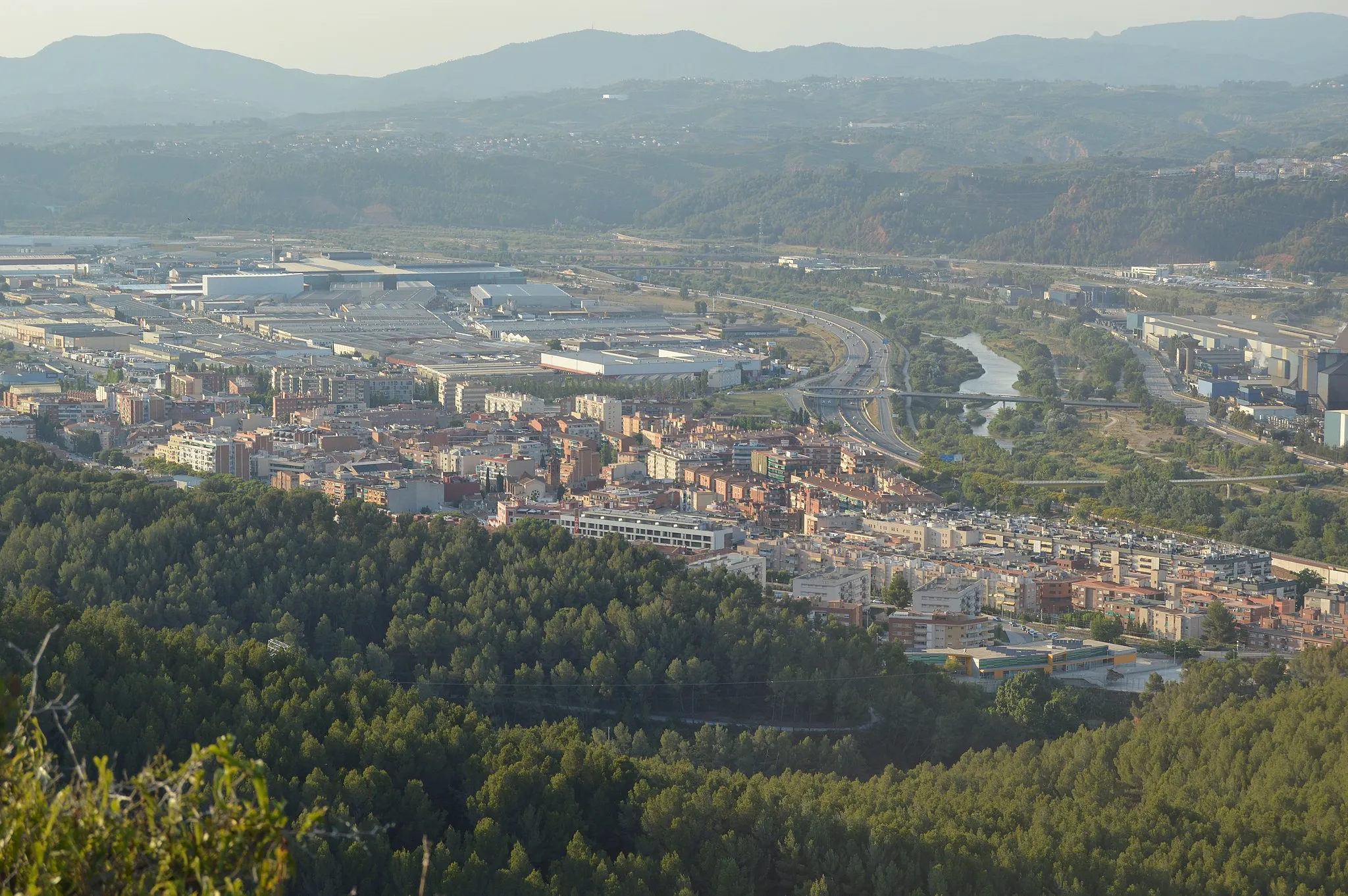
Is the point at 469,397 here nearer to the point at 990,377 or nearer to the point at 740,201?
the point at 990,377

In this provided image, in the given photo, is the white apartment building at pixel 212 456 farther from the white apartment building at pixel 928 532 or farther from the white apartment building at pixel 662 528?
the white apartment building at pixel 928 532

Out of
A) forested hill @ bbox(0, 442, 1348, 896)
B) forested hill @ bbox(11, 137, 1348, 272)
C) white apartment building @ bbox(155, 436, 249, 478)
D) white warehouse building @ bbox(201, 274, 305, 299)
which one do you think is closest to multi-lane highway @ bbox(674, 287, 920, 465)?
white apartment building @ bbox(155, 436, 249, 478)

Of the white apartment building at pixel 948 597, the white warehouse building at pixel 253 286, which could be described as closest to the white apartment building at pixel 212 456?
the white apartment building at pixel 948 597

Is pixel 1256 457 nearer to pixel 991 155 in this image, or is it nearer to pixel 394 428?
pixel 394 428

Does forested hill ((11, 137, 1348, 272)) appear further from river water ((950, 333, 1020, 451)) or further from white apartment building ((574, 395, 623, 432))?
white apartment building ((574, 395, 623, 432))

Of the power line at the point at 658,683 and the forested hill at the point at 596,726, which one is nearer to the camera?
the forested hill at the point at 596,726

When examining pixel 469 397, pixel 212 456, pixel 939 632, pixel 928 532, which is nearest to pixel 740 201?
pixel 469 397
